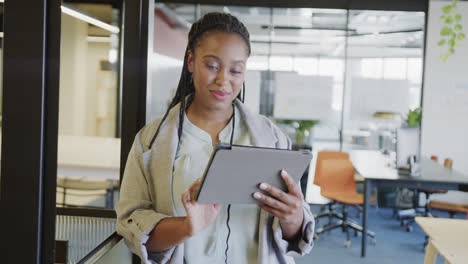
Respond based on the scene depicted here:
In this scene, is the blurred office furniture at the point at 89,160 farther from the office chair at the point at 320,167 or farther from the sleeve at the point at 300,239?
the office chair at the point at 320,167

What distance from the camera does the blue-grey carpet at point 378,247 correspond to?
4.71 metres

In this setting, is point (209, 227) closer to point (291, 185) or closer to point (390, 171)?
point (291, 185)

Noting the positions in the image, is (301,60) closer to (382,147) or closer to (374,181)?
(382,147)

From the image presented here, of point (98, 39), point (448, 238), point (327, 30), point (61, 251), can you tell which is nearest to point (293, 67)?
point (327, 30)

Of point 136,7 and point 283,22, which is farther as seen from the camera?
point 283,22

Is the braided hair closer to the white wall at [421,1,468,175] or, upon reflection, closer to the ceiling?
the ceiling

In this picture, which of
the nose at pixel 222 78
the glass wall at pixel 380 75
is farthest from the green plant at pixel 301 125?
the nose at pixel 222 78

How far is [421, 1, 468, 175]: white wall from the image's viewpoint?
22.9 feet

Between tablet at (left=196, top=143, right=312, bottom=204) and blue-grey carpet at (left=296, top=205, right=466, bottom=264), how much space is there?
3.60m

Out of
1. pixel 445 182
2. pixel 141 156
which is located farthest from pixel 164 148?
pixel 445 182

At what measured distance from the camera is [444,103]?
7.02 m

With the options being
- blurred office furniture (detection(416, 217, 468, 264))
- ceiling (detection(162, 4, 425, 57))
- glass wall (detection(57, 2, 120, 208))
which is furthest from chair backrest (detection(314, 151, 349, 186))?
glass wall (detection(57, 2, 120, 208))

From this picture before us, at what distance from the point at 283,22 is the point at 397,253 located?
13.6ft

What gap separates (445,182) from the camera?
15.6 feet
